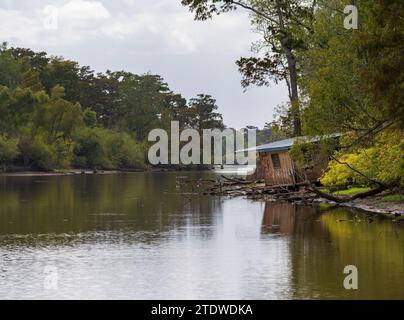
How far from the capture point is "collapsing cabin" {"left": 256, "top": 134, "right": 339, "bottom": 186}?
43688mm

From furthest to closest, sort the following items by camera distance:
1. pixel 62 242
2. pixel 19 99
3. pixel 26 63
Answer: pixel 26 63
pixel 19 99
pixel 62 242

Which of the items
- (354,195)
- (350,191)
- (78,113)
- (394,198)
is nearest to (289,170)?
(350,191)

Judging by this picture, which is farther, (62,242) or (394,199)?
(394,199)

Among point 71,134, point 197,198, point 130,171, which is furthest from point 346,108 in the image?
point 130,171

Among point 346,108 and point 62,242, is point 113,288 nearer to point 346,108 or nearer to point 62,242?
point 62,242

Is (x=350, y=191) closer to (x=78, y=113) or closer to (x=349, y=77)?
(x=349, y=77)

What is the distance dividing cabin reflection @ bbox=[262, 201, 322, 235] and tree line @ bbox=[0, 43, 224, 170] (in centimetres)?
6470

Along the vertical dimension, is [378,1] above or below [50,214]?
above

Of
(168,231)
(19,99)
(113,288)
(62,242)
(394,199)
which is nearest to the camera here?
(113,288)

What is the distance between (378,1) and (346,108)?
8337 millimetres

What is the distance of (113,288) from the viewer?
54.3ft

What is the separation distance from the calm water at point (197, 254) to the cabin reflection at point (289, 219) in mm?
49

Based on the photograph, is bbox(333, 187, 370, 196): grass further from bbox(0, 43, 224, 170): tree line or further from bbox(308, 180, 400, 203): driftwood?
bbox(0, 43, 224, 170): tree line

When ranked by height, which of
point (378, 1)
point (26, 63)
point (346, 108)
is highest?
point (26, 63)
